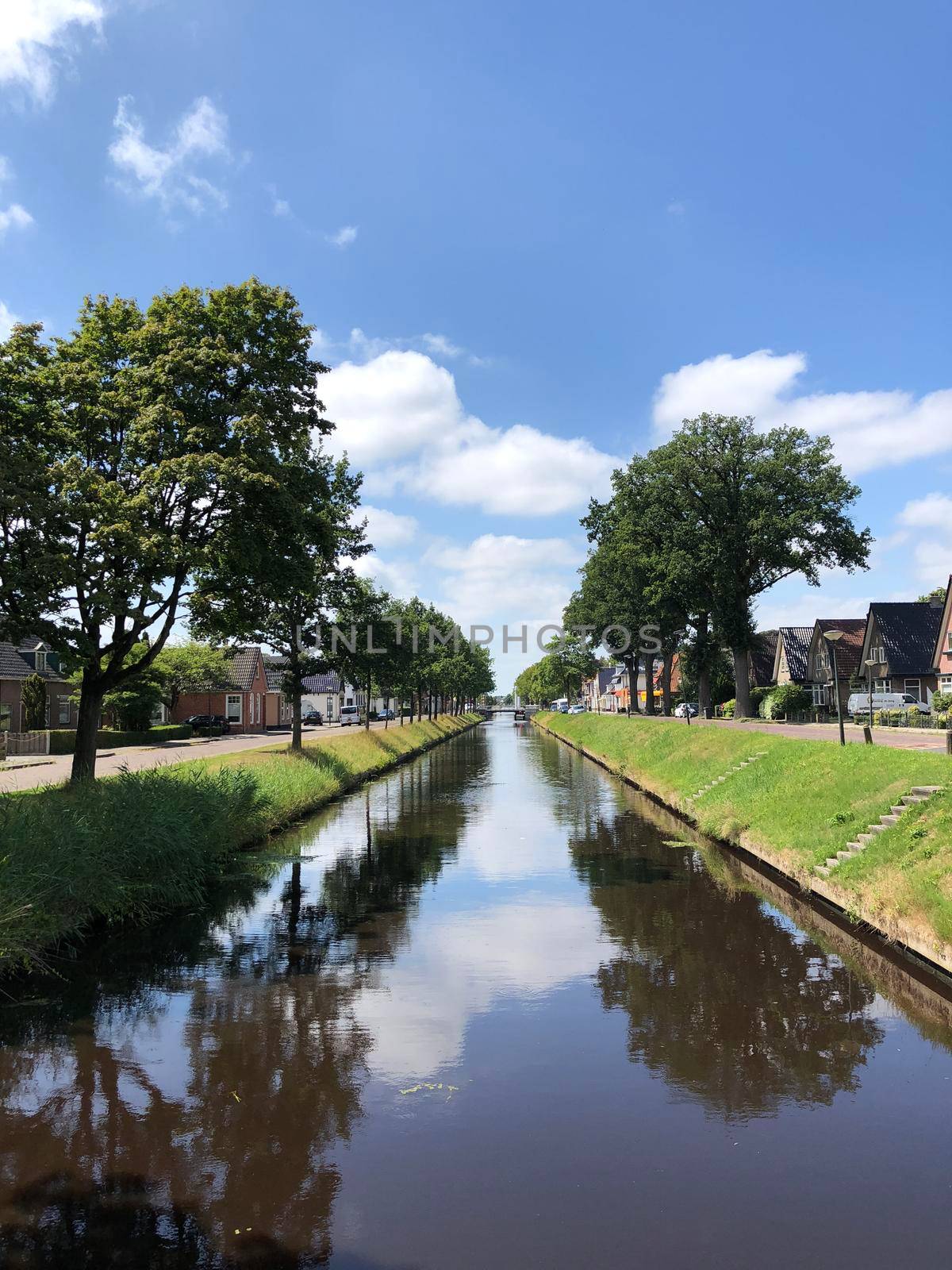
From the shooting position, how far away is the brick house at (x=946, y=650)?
194 ft

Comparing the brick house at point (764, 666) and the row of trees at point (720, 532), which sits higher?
the row of trees at point (720, 532)

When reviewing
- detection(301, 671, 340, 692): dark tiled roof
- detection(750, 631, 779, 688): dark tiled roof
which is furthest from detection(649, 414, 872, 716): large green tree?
detection(301, 671, 340, 692): dark tiled roof

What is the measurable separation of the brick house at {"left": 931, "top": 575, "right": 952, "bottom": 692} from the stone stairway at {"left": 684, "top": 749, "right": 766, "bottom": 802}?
39848 millimetres

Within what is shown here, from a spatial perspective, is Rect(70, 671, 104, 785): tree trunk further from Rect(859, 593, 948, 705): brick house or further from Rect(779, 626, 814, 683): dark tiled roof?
Rect(779, 626, 814, 683): dark tiled roof

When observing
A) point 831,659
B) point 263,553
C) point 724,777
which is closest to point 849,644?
point 831,659

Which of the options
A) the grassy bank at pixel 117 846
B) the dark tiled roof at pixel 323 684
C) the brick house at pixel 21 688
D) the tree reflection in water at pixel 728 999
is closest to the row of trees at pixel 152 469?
the grassy bank at pixel 117 846

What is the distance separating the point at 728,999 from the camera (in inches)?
392

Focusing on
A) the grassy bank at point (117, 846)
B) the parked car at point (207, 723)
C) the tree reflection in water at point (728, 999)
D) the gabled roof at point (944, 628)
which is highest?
the gabled roof at point (944, 628)

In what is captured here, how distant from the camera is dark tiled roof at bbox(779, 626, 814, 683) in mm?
77500

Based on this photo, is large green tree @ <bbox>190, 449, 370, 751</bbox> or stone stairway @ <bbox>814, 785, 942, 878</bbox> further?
large green tree @ <bbox>190, 449, 370, 751</bbox>

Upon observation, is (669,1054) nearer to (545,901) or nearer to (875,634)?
(545,901)

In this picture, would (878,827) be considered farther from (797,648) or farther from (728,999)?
(797,648)

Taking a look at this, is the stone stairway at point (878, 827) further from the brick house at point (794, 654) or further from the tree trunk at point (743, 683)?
the brick house at point (794, 654)

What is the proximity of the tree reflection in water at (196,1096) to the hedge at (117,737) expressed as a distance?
85.6 ft
